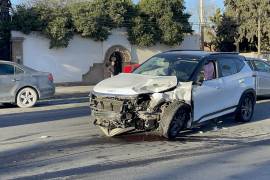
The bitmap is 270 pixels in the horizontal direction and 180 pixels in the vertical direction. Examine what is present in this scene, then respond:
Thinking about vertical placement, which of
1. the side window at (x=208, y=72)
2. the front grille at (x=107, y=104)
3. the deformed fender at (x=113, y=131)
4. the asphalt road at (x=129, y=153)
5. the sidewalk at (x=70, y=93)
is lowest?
the sidewalk at (x=70, y=93)

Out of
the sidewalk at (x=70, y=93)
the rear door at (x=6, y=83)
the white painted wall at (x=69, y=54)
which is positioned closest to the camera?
the rear door at (x=6, y=83)

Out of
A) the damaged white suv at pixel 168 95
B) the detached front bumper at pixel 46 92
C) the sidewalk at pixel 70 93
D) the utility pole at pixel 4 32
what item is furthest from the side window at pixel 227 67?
the utility pole at pixel 4 32

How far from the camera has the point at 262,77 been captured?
62.2 feet

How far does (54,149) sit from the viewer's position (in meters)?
9.59

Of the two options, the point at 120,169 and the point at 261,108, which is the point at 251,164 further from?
the point at 261,108

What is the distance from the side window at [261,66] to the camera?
19.1 metres

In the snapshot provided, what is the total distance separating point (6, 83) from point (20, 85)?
1.44 feet

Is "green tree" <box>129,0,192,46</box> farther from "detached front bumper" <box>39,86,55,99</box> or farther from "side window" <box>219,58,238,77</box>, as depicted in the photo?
"side window" <box>219,58,238,77</box>

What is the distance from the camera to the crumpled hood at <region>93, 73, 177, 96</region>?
408 inches

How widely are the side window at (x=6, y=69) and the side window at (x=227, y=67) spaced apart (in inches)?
294

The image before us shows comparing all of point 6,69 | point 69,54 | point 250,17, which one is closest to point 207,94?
point 6,69

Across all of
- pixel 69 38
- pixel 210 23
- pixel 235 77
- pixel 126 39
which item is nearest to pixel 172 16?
pixel 126 39

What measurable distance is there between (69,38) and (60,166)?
25.0 m

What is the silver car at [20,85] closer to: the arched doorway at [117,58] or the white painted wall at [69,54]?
the white painted wall at [69,54]
